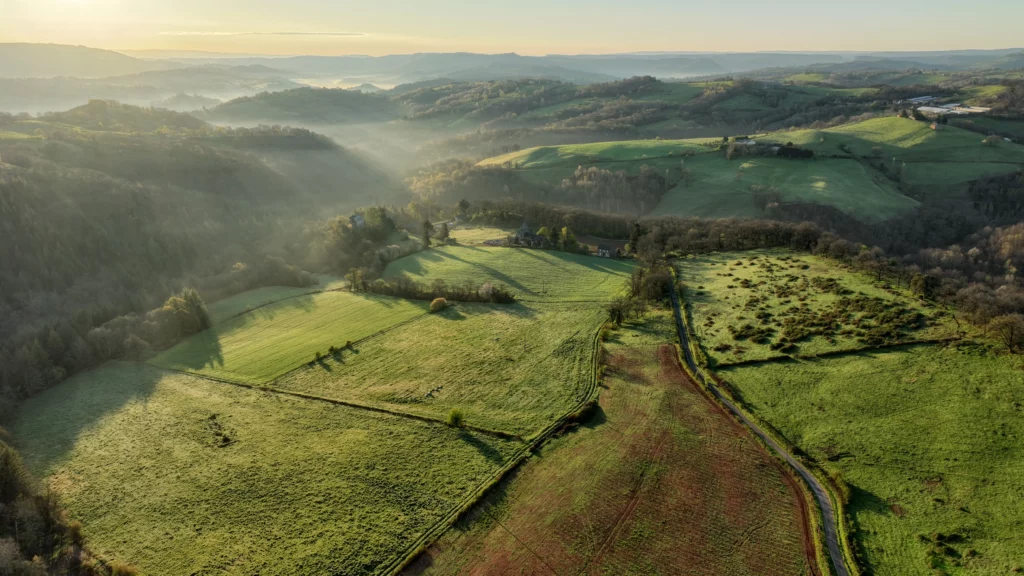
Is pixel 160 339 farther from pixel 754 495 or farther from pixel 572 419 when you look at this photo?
pixel 754 495

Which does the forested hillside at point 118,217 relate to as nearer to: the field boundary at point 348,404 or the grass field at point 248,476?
the field boundary at point 348,404

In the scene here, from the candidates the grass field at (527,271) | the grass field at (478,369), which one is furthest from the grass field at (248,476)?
the grass field at (527,271)

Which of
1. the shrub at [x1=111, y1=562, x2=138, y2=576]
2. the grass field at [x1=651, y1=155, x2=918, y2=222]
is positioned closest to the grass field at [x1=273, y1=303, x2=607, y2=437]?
the shrub at [x1=111, y1=562, x2=138, y2=576]

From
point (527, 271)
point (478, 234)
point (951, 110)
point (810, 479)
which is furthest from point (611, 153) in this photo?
point (810, 479)

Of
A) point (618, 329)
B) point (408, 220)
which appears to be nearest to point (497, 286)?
point (618, 329)

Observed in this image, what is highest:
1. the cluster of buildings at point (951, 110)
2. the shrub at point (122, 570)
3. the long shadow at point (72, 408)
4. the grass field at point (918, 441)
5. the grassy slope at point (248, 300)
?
the cluster of buildings at point (951, 110)

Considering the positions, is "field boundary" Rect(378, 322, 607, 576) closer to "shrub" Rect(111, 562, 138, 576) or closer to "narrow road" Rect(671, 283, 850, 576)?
"narrow road" Rect(671, 283, 850, 576)
